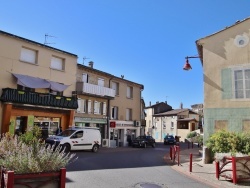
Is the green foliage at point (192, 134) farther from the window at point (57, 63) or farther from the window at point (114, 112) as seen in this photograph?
the window at point (57, 63)

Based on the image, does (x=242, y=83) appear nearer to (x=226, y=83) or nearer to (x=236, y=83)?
(x=236, y=83)

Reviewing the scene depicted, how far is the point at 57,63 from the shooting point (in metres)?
26.2

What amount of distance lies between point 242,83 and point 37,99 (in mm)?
15411

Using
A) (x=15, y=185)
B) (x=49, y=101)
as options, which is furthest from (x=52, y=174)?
(x=49, y=101)

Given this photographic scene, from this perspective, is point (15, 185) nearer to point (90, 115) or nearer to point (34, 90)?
point (34, 90)

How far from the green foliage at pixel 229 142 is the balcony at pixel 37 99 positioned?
14.0 m

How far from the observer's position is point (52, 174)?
584cm

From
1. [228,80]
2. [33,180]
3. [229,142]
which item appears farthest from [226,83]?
[33,180]

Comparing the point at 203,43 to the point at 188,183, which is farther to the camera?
the point at 203,43

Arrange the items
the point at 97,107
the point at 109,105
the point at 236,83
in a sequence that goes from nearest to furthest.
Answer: the point at 236,83 < the point at 97,107 < the point at 109,105

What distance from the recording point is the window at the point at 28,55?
2347 centimetres

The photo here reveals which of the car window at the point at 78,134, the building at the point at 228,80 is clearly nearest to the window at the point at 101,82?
the car window at the point at 78,134

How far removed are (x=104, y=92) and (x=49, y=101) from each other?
7.47 metres

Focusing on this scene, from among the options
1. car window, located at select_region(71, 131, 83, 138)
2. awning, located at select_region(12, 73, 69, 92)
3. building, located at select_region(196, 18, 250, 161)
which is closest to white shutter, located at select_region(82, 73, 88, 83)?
awning, located at select_region(12, 73, 69, 92)
